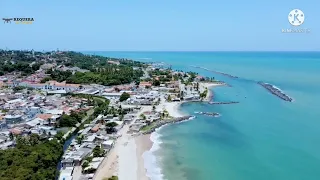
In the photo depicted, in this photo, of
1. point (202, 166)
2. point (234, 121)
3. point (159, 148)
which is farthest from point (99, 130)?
point (234, 121)

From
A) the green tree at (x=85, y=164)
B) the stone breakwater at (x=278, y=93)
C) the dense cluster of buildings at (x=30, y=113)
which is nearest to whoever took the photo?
the green tree at (x=85, y=164)

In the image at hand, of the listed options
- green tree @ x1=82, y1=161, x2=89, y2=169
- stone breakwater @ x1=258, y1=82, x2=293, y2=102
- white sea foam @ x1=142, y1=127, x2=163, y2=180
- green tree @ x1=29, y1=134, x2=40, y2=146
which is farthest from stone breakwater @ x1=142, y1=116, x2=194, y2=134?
stone breakwater @ x1=258, y1=82, x2=293, y2=102

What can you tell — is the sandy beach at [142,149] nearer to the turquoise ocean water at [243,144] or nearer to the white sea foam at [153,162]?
the white sea foam at [153,162]

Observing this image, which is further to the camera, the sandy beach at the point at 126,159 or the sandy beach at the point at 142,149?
the sandy beach at the point at 142,149

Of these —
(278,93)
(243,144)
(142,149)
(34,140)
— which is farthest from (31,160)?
(278,93)

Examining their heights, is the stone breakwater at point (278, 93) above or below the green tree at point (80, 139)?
above

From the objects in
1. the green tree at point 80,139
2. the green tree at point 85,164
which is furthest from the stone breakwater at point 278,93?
the green tree at point 85,164

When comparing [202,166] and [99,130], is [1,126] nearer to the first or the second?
[99,130]

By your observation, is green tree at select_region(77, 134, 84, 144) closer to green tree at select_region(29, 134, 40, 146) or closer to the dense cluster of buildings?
the dense cluster of buildings
